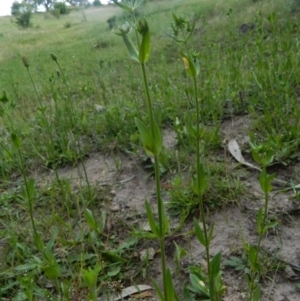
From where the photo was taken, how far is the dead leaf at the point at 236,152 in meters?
1.66

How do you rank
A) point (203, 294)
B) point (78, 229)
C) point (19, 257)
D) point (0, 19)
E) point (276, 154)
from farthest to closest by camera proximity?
point (0, 19) → point (276, 154) → point (78, 229) → point (19, 257) → point (203, 294)

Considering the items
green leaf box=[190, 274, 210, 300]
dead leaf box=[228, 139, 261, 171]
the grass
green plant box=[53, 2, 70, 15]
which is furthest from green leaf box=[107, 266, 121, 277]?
green plant box=[53, 2, 70, 15]

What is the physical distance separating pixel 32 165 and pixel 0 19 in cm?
907

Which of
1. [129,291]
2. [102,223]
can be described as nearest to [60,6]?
[102,223]

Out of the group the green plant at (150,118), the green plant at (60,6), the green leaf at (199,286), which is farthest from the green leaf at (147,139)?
the green plant at (60,6)

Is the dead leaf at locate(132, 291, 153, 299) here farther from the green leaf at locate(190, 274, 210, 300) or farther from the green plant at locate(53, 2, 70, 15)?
the green plant at locate(53, 2, 70, 15)

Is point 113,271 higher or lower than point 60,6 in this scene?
lower

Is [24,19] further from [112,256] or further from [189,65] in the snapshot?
[189,65]

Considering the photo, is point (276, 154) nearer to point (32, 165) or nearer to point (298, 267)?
point (298, 267)

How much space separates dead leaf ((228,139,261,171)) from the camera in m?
1.66

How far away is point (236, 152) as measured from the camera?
175cm

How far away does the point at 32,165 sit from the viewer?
6.77 ft

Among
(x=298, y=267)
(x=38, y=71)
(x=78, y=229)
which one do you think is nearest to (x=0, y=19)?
(x=38, y=71)

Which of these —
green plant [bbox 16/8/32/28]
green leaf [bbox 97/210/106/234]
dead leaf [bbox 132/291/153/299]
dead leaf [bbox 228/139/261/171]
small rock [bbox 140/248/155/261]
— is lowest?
dead leaf [bbox 132/291/153/299]
